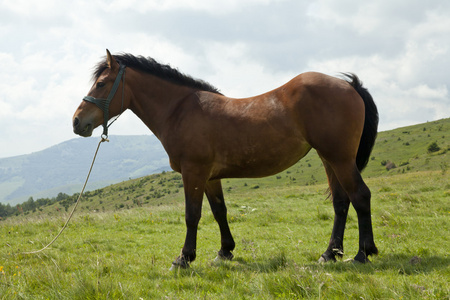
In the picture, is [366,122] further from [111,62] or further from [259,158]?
[111,62]

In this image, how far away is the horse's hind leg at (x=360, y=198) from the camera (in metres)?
5.06

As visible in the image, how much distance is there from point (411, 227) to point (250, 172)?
427cm

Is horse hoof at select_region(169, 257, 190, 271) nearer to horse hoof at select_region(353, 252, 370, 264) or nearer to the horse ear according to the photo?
horse hoof at select_region(353, 252, 370, 264)

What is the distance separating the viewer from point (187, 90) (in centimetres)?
624

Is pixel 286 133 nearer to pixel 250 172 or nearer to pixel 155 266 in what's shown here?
pixel 250 172

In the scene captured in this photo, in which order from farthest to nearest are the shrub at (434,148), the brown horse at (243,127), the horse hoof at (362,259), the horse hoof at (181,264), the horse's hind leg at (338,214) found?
1. the shrub at (434,148)
2. the horse's hind leg at (338,214)
3. the horse hoof at (181,264)
4. the brown horse at (243,127)
5. the horse hoof at (362,259)

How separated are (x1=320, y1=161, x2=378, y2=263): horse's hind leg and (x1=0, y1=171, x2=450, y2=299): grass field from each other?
22 cm

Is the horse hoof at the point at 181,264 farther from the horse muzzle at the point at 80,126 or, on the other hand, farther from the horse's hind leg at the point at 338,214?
the horse muzzle at the point at 80,126

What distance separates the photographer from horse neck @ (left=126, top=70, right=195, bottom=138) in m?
6.12

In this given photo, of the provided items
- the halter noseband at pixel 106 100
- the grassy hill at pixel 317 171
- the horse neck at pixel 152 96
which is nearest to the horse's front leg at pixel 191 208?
the horse neck at pixel 152 96

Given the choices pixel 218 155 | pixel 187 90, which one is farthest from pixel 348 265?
pixel 187 90

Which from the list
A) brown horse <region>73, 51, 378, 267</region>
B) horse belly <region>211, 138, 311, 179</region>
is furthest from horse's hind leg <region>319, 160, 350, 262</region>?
horse belly <region>211, 138, 311, 179</region>

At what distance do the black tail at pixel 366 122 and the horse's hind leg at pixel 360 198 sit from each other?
0.88 meters

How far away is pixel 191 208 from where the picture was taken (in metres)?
5.52
